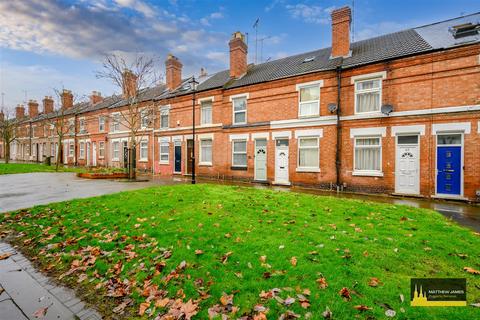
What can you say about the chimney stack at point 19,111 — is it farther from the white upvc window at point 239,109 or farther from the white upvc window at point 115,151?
the white upvc window at point 239,109

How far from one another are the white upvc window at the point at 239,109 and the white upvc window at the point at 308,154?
4.61m

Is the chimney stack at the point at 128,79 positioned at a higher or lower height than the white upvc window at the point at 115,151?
higher

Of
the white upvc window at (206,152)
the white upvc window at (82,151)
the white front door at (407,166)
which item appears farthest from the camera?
the white upvc window at (82,151)

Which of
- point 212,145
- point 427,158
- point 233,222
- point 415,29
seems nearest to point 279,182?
point 212,145

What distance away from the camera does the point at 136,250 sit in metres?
4.79

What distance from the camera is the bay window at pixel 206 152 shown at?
1947 centimetres

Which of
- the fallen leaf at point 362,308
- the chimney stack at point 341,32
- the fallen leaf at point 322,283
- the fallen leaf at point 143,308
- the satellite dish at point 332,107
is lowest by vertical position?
the fallen leaf at point 143,308

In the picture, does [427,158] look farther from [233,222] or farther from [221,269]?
[221,269]

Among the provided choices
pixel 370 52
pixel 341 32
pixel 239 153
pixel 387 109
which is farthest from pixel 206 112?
pixel 387 109

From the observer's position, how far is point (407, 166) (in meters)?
11.8

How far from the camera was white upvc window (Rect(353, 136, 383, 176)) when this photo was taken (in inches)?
498

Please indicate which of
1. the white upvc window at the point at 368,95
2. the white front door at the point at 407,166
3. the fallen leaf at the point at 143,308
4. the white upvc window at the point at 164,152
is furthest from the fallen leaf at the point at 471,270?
the white upvc window at the point at 164,152

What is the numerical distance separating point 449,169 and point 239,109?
40.3 feet

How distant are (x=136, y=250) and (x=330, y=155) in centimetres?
1176
